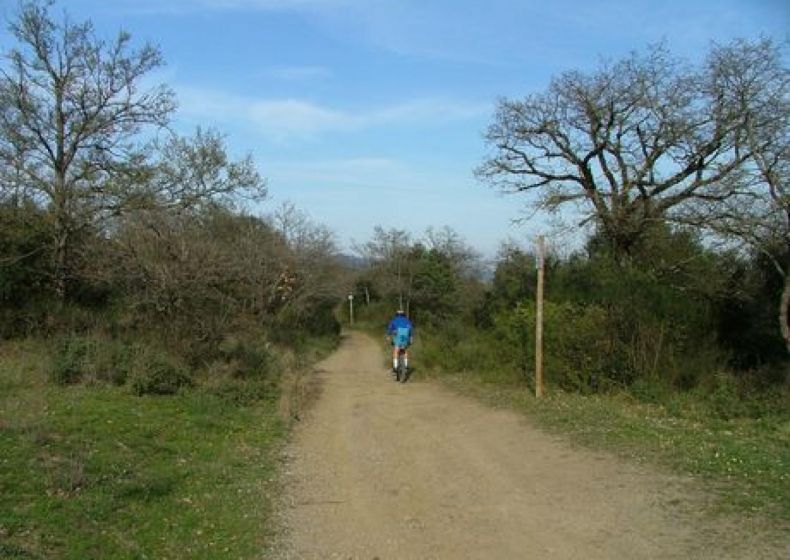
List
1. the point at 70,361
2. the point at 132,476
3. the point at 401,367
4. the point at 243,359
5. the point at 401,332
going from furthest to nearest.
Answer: the point at 401,367 → the point at 401,332 → the point at 243,359 → the point at 70,361 → the point at 132,476

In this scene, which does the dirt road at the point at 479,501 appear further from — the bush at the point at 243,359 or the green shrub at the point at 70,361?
the green shrub at the point at 70,361

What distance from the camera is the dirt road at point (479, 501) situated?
6.51m

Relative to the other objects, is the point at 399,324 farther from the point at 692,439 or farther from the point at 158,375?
the point at 692,439

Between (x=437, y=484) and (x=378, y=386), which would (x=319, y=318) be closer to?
(x=378, y=386)

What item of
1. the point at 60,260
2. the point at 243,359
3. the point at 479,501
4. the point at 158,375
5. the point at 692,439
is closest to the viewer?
the point at 479,501

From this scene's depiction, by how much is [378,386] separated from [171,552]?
1225 centimetres

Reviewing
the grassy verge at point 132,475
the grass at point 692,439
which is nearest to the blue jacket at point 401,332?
the grass at point 692,439

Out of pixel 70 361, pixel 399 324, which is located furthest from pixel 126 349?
pixel 399 324

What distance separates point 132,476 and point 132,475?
5 centimetres

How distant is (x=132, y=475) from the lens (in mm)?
8445

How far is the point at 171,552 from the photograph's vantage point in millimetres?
6352

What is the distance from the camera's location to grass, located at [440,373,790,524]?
7844mm

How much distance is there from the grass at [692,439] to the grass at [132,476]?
4.48 m

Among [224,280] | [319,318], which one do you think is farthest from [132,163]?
[319,318]
